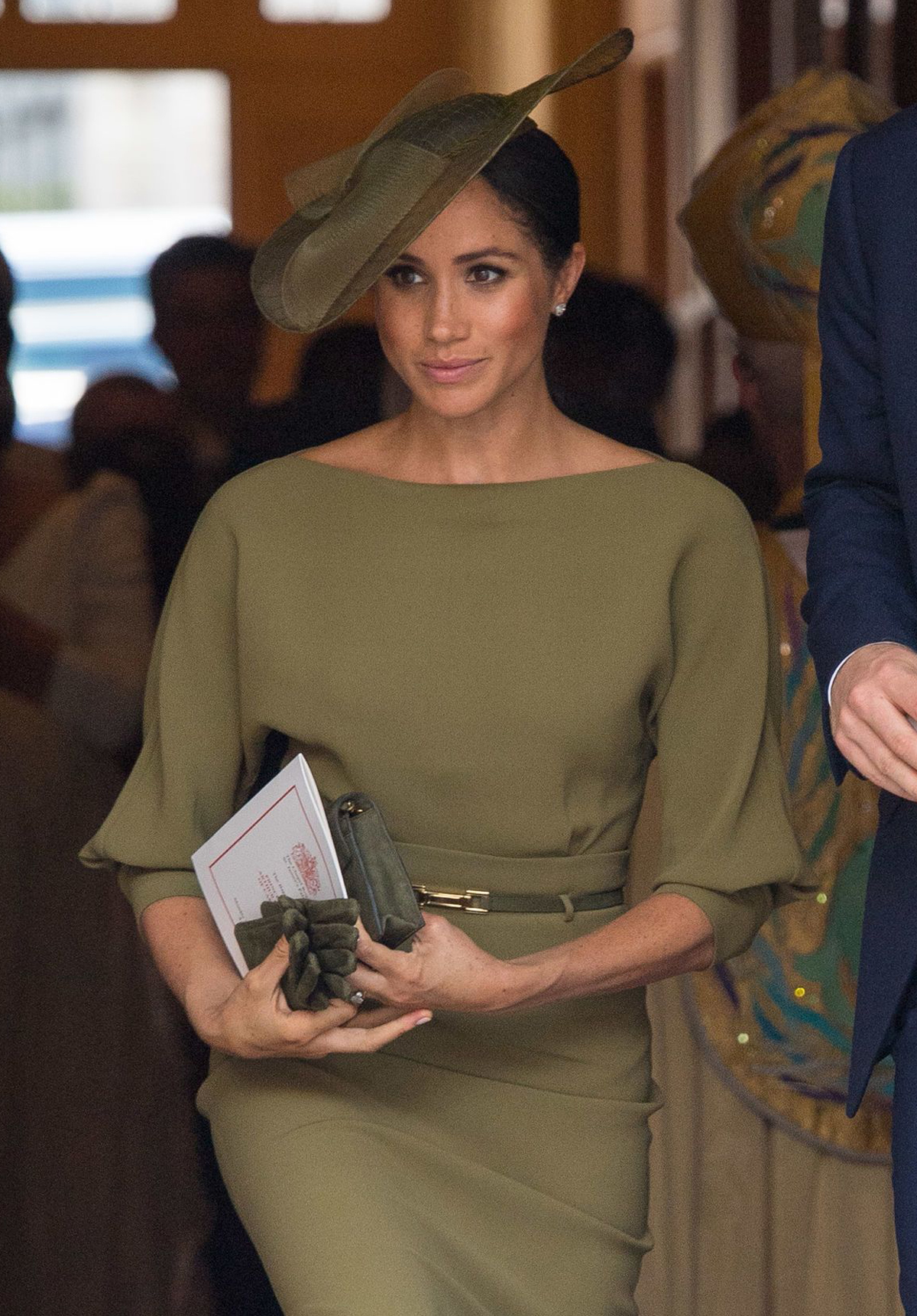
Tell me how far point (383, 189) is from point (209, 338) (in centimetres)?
206

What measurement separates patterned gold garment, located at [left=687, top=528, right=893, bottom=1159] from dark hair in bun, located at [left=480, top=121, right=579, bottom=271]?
2.78 feet

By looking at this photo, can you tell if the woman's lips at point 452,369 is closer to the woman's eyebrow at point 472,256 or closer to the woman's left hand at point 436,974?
the woman's eyebrow at point 472,256

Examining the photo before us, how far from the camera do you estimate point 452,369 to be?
2.35m

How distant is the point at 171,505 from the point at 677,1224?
1.70 metres

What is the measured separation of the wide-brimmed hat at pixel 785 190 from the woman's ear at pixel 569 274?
30.0 inches

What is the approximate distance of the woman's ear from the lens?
2.43m

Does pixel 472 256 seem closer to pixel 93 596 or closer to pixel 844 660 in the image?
pixel 844 660

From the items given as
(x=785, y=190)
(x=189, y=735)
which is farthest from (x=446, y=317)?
(x=785, y=190)

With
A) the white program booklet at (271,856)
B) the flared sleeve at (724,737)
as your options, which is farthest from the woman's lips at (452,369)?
the white program booklet at (271,856)

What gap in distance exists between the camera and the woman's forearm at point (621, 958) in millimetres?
2162

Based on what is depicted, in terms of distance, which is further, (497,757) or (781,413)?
(781,413)

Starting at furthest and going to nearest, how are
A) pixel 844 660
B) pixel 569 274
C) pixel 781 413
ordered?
pixel 781 413 < pixel 569 274 < pixel 844 660

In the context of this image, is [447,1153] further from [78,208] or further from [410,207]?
[78,208]

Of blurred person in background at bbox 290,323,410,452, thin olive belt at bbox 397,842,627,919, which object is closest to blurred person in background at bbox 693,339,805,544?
blurred person in background at bbox 290,323,410,452
